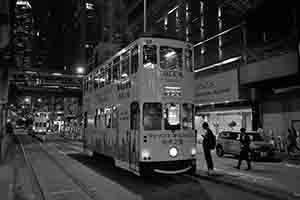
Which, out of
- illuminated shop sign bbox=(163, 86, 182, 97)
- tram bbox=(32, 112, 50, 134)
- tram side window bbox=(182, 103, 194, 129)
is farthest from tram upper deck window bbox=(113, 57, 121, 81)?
tram bbox=(32, 112, 50, 134)

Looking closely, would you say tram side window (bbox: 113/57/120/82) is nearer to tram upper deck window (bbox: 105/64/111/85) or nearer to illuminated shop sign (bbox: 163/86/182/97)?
tram upper deck window (bbox: 105/64/111/85)

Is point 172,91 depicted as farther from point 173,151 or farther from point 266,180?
point 266,180

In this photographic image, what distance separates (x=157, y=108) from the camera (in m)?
10.0

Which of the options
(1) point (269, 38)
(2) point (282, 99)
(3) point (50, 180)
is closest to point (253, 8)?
(1) point (269, 38)

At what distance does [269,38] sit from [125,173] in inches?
590

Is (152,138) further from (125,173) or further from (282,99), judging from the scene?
(282,99)

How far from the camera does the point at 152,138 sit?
32.3ft

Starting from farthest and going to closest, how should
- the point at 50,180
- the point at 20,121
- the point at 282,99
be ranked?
the point at 20,121 < the point at 282,99 < the point at 50,180

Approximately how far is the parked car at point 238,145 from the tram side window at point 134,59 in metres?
9.81

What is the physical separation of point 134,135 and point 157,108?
47.4 inches

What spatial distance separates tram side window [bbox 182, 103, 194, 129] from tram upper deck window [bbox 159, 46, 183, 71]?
4.34 feet

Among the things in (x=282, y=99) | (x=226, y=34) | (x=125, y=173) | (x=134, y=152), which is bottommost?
(x=125, y=173)

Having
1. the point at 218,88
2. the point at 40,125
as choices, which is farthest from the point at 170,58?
the point at 40,125

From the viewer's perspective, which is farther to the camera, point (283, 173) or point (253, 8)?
point (253, 8)
